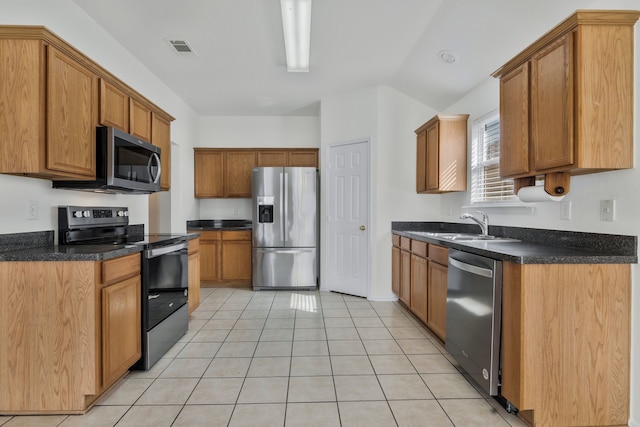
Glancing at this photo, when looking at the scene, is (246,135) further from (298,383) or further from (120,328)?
(298,383)

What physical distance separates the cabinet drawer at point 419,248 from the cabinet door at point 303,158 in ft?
8.00

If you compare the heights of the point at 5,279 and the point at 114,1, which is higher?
the point at 114,1

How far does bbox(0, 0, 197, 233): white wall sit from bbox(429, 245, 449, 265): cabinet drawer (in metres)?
2.87

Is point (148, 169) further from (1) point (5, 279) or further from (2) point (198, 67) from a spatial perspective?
→ (2) point (198, 67)

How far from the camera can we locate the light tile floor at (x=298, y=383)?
1890 millimetres

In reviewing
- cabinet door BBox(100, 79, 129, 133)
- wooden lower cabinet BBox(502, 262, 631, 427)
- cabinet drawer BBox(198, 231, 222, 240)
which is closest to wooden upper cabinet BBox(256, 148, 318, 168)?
cabinet drawer BBox(198, 231, 222, 240)

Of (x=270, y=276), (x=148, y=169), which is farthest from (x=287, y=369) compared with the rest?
(x=270, y=276)

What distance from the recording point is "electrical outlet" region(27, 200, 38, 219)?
7.18ft

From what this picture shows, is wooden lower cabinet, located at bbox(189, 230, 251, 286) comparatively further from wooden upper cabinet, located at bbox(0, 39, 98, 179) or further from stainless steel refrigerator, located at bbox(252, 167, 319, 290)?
wooden upper cabinet, located at bbox(0, 39, 98, 179)

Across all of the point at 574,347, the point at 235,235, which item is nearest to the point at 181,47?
the point at 235,235

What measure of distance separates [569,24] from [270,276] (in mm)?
4156

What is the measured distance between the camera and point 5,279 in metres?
1.85

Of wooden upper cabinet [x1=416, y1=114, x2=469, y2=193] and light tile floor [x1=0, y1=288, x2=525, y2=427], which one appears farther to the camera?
wooden upper cabinet [x1=416, y1=114, x2=469, y2=193]

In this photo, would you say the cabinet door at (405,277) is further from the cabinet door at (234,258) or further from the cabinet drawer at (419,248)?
the cabinet door at (234,258)
